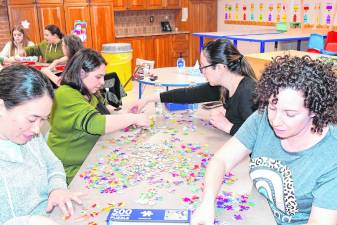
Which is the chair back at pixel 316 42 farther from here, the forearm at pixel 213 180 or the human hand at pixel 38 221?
the human hand at pixel 38 221

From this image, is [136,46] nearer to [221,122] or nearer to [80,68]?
[80,68]

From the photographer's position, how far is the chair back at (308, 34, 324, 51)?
5789 mm

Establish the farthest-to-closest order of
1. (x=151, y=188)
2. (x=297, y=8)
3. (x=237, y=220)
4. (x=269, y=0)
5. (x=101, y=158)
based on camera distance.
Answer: (x=269, y=0) → (x=297, y=8) → (x=101, y=158) → (x=151, y=188) → (x=237, y=220)

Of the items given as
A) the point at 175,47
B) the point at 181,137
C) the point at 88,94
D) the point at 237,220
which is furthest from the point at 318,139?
the point at 175,47

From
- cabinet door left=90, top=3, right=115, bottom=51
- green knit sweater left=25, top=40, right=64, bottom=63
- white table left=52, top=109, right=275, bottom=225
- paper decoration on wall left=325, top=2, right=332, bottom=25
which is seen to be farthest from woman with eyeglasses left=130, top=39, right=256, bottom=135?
cabinet door left=90, top=3, right=115, bottom=51

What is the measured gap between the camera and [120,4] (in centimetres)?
735

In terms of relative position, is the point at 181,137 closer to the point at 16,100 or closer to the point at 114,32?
the point at 16,100

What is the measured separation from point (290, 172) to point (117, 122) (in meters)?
1.05

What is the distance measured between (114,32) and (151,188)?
6.18 m

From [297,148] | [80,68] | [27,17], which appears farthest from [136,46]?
[297,148]

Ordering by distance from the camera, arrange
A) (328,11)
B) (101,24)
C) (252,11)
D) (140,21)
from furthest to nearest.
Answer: (140,21), (252,11), (101,24), (328,11)


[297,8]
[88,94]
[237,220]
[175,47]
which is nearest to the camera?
[237,220]

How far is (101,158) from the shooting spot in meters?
1.85

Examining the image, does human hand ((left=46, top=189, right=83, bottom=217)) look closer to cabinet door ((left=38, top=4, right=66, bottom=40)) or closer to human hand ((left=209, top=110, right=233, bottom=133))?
human hand ((left=209, top=110, right=233, bottom=133))
